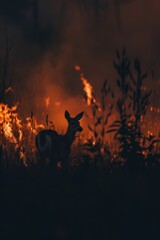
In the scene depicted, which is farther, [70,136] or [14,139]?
[70,136]

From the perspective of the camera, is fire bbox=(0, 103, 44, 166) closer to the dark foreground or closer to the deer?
the deer

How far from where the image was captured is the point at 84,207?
6.20 meters

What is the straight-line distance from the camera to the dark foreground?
19.4 ft

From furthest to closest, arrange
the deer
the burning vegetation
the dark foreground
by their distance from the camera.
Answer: the deer
the burning vegetation
the dark foreground

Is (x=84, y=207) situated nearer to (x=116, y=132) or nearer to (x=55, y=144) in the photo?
(x=116, y=132)

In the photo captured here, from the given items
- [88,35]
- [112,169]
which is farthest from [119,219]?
[88,35]

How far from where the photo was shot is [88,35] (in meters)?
24.1

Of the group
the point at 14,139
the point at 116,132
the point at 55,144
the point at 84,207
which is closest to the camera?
the point at 84,207

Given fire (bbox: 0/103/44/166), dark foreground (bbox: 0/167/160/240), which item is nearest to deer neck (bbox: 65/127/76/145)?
fire (bbox: 0/103/44/166)

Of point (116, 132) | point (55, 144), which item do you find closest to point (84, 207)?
point (116, 132)

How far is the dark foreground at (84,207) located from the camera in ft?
19.4

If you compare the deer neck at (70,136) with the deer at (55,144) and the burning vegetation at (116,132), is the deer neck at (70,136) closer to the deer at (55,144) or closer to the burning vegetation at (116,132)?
the deer at (55,144)

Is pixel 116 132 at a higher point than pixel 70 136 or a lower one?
lower

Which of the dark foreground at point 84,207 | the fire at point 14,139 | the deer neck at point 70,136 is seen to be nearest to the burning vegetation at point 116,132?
the fire at point 14,139
